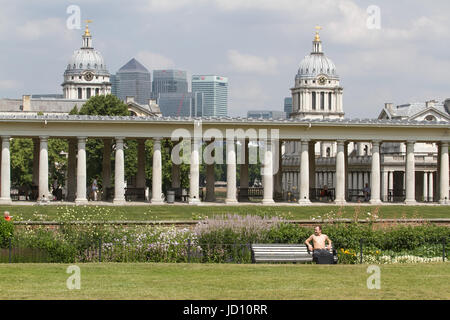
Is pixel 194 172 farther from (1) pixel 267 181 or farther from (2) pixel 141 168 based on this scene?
(2) pixel 141 168

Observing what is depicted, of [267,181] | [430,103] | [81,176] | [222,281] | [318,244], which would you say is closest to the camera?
[222,281]

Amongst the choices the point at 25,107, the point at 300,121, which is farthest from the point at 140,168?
the point at 25,107

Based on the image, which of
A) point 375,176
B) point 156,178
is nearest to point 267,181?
point 156,178

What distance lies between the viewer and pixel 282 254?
32188mm

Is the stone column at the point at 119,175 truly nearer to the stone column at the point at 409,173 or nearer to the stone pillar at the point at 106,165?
the stone pillar at the point at 106,165

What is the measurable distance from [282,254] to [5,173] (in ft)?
150

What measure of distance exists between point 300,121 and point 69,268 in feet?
162

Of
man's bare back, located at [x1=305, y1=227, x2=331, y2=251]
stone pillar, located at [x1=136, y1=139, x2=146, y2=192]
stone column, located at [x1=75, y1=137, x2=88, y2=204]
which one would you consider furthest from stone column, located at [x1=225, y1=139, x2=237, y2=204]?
man's bare back, located at [x1=305, y1=227, x2=331, y2=251]

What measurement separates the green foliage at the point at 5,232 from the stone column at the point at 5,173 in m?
39.1

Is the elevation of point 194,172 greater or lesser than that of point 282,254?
greater

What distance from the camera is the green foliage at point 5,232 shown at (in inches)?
1310

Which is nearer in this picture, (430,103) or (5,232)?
(5,232)

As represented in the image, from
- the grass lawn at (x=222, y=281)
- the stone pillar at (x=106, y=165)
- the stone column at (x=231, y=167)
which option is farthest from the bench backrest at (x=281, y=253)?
the stone pillar at (x=106, y=165)

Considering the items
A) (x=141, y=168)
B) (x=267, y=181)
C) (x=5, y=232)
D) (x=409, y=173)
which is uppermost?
(x=141, y=168)
